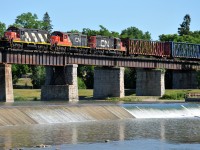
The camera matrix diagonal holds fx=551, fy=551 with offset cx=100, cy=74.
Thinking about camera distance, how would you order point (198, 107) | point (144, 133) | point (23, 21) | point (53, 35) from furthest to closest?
point (23, 21)
point (53, 35)
point (198, 107)
point (144, 133)

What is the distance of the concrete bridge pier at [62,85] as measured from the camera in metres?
93.5

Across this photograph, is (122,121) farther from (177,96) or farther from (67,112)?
(177,96)

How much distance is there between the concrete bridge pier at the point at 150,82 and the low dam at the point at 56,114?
4617 centimetres

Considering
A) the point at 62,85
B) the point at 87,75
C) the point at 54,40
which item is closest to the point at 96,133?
the point at 54,40

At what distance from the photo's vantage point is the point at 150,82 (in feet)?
387

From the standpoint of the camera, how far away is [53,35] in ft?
308

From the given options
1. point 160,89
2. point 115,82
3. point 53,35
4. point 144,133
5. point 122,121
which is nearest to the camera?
point 144,133

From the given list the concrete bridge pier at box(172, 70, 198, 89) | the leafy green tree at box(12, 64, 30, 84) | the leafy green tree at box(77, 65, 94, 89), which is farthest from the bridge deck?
the leafy green tree at box(12, 64, 30, 84)

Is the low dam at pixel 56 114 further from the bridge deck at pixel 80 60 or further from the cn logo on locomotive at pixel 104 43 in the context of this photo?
the cn logo on locomotive at pixel 104 43

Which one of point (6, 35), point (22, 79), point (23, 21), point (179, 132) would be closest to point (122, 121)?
point (179, 132)

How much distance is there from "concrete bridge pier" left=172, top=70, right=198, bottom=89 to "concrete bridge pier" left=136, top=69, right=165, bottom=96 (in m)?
14.8

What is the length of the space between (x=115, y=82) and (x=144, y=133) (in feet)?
190

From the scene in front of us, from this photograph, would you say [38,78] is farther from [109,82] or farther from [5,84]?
[5,84]

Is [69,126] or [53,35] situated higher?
[53,35]
